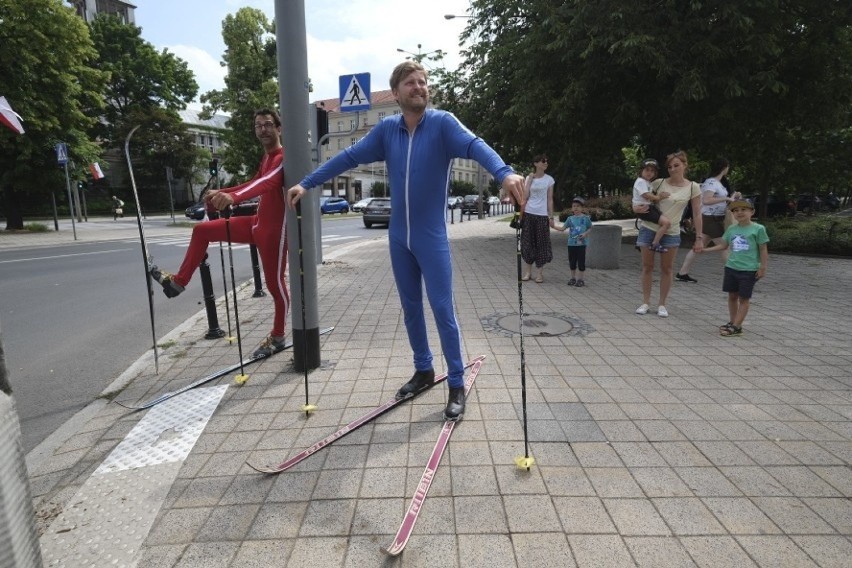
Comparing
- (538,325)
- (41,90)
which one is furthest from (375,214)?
(538,325)

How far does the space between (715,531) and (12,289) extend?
1045 cm

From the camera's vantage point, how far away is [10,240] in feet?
60.1

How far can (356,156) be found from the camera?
346 centimetres

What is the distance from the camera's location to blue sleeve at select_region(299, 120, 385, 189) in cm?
336

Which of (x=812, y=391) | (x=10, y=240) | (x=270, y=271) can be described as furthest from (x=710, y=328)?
(x=10, y=240)

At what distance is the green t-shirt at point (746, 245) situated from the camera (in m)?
5.04

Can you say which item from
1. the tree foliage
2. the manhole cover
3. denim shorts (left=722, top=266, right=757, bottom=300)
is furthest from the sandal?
the tree foliage

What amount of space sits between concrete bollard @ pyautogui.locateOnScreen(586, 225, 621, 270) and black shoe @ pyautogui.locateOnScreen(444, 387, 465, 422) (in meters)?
7.34

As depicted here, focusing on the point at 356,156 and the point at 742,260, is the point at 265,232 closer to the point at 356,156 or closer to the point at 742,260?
the point at 356,156

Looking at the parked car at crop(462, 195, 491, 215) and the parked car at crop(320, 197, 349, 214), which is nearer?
the parked car at crop(462, 195, 491, 215)

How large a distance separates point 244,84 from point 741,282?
120 feet

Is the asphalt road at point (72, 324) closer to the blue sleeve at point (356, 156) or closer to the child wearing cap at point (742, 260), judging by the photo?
the blue sleeve at point (356, 156)

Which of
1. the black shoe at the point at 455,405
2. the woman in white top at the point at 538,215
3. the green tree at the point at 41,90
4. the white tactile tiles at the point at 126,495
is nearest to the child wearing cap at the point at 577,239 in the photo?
the woman in white top at the point at 538,215

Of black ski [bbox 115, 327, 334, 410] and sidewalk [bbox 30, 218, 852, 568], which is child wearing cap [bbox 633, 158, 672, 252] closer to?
sidewalk [bbox 30, 218, 852, 568]
